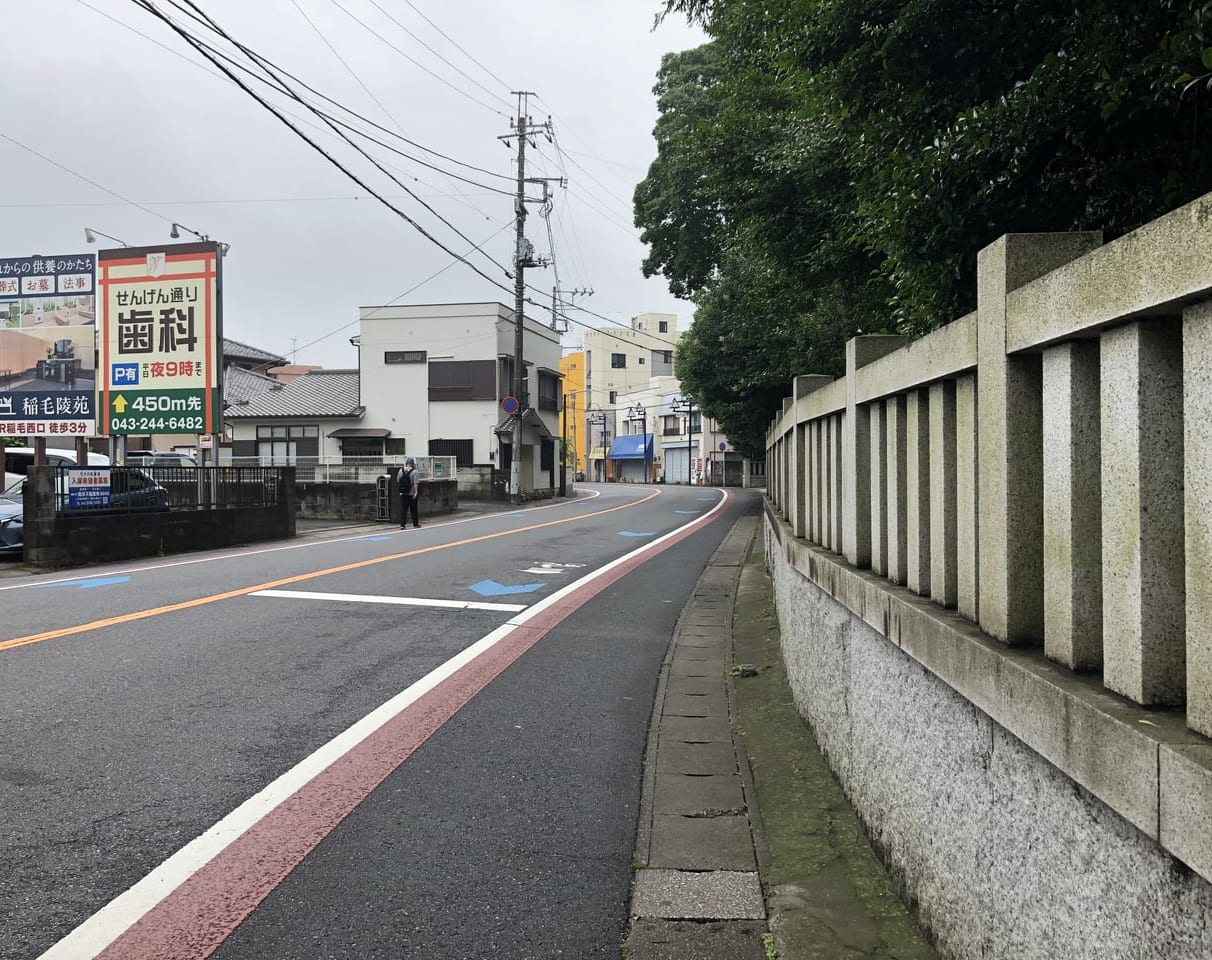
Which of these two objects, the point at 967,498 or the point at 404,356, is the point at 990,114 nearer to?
the point at 967,498

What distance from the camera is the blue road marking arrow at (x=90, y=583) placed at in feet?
36.1

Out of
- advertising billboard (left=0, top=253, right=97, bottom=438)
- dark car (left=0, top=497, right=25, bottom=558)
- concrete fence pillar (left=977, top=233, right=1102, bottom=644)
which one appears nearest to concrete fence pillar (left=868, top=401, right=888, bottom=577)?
concrete fence pillar (left=977, top=233, right=1102, bottom=644)

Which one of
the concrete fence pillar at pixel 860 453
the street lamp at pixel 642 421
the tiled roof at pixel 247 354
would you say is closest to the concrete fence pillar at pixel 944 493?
the concrete fence pillar at pixel 860 453

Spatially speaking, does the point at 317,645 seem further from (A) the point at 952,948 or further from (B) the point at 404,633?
(A) the point at 952,948

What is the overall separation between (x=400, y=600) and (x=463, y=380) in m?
31.8

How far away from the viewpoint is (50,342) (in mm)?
18328

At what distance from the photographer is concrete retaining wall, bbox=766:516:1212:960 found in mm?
1702

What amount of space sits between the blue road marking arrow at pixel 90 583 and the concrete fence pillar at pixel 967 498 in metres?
10.4

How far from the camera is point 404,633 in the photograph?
788cm

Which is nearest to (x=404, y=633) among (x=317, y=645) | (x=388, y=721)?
(x=317, y=645)

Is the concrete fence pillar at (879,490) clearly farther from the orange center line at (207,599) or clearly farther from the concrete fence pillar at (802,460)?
the orange center line at (207,599)

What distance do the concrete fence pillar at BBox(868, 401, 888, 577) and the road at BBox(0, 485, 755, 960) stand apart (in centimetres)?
156

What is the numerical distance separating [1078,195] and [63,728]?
224 inches

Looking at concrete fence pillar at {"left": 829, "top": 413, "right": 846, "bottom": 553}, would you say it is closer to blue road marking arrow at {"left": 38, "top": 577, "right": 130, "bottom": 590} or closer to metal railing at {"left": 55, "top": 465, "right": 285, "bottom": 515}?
blue road marking arrow at {"left": 38, "top": 577, "right": 130, "bottom": 590}
